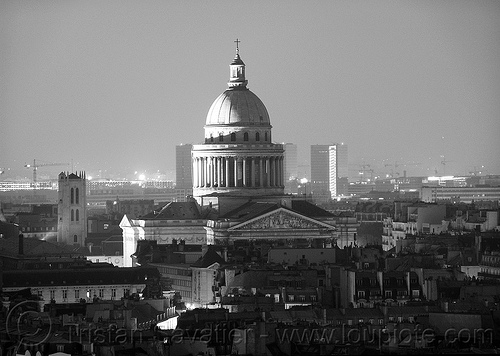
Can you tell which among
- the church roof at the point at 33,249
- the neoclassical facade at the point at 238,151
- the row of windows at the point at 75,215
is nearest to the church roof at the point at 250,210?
the neoclassical facade at the point at 238,151

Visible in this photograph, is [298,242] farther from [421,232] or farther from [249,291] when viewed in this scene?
[249,291]

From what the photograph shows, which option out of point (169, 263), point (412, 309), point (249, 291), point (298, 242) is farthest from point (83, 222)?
point (412, 309)

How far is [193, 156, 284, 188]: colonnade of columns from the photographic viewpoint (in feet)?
526

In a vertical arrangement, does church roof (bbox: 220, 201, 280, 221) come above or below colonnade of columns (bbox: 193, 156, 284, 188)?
below

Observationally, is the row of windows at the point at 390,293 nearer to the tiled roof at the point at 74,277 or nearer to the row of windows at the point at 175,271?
the tiled roof at the point at 74,277

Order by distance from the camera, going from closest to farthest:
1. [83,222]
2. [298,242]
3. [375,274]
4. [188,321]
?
[188,321] < [375,274] < [298,242] < [83,222]

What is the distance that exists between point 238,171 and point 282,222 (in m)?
11.3

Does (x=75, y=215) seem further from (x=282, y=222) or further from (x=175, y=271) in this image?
(x=175, y=271)

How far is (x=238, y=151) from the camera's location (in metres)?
160

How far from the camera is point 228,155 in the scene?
159750 mm

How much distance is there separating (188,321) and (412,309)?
287 inches

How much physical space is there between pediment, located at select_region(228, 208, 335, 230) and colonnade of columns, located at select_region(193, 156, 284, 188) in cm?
1054

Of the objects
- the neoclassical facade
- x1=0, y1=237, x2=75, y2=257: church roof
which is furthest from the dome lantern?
x1=0, y1=237, x2=75, y2=257: church roof

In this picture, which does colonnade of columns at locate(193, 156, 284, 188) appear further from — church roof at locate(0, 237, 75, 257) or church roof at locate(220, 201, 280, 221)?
church roof at locate(0, 237, 75, 257)
